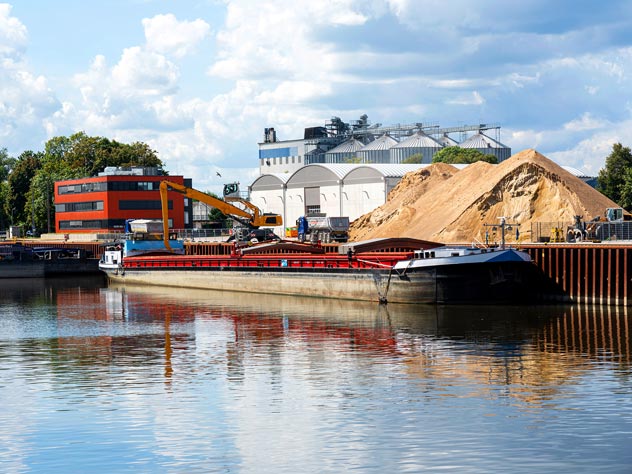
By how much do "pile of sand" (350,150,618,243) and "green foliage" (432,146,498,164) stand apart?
214 ft

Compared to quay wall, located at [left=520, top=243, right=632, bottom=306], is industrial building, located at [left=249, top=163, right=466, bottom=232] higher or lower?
higher

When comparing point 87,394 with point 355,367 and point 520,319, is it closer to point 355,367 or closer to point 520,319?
point 355,367

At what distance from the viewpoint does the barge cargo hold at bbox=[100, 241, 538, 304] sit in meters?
58.8

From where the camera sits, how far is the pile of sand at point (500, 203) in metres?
84.7

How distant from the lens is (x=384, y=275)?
2498 inches

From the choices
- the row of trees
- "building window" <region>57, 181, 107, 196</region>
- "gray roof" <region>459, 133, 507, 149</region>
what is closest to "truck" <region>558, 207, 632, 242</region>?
"building window" <region>57, 181, 107, 196</region>

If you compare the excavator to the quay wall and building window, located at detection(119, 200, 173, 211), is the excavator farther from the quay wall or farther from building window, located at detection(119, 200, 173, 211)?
the quay wall

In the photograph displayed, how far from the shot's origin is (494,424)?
28.8 meters

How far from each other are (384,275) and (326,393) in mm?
29884

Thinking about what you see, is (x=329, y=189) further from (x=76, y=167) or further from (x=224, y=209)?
(x=76, y=167)

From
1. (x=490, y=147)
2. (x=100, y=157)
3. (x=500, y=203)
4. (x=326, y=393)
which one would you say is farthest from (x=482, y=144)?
(x=326, y=393)

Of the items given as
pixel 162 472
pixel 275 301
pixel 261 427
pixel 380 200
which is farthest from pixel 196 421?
pixel 380 200

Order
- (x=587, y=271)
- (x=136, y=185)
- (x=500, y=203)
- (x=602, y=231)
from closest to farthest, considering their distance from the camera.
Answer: (x=587, y=271), (x=602, y=231), (x=500, y=203), (x=136, y=185)

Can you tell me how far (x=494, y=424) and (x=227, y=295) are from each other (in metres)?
50.4
